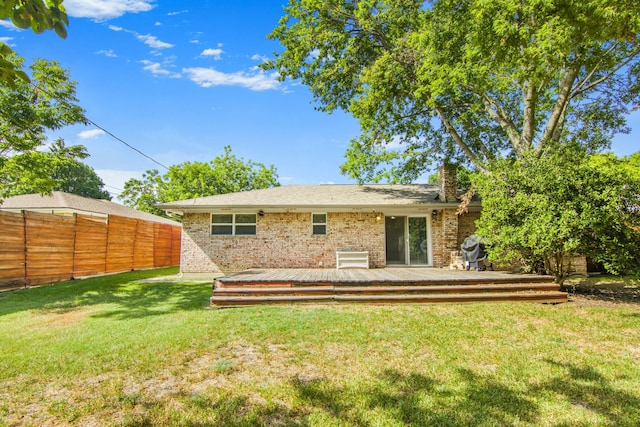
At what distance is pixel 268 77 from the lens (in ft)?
44.4

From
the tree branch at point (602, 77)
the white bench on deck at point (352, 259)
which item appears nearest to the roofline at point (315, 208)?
the white bench on deck at point (352, 259)

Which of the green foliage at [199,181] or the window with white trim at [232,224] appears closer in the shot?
the window with white trim at [232,224]

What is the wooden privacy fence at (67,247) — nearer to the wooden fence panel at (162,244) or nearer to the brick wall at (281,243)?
the wooden fence panel at (162,244)

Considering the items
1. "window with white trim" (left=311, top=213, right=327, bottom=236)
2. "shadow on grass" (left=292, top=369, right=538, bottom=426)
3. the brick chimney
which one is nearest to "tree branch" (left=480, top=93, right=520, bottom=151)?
the brick chimney

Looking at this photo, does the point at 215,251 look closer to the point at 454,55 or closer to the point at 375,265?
the point at 375,265

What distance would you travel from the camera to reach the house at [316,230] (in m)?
12.5

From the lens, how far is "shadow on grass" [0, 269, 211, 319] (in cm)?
698

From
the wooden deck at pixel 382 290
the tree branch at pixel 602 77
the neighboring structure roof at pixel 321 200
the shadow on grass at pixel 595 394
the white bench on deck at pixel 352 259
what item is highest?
the tree branch at pixel 602 77

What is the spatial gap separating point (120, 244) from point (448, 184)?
13627 millimetres

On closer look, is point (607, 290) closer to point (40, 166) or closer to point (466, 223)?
point (466, 223)

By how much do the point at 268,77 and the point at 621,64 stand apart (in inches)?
478

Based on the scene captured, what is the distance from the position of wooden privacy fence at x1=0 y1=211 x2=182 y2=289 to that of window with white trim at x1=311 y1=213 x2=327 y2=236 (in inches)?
324

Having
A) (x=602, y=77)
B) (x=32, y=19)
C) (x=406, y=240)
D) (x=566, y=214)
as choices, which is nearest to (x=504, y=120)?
(x=602, y=77)

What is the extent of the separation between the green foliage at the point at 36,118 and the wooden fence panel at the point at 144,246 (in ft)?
16.4
